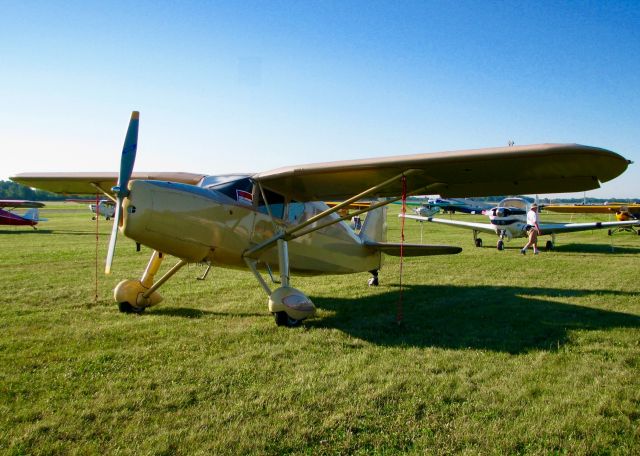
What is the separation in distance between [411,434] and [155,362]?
281 centimetres

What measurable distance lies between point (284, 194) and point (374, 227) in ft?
11.4

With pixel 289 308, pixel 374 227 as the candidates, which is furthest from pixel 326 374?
pixel 374 227

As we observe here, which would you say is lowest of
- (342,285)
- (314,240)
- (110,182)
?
(342,285)

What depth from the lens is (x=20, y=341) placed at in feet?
18.0

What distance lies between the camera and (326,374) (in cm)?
441

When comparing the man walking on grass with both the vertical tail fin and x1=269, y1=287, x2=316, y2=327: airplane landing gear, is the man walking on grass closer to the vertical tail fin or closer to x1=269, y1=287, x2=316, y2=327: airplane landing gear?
the vertical tail fin

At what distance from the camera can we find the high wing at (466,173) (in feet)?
16.6

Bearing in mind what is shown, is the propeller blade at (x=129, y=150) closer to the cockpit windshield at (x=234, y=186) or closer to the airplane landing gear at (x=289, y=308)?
the cockpit windshield at (x=234, y=186)

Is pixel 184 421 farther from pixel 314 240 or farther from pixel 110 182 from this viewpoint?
pixel 110 182

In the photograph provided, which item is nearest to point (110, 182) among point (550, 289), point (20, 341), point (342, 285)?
point (20, 341)

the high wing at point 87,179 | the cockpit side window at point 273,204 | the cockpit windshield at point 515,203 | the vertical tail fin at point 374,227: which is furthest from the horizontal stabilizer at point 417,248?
the cockpit windshield at point 515,203

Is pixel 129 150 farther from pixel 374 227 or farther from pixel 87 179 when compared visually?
pixel 374 227

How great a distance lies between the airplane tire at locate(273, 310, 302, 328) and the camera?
20.8 ft

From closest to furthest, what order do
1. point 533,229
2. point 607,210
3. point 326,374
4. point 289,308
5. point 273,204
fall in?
point 326,374 < point 289,308 < point 273,204 < point 533,229 < point 607,210
